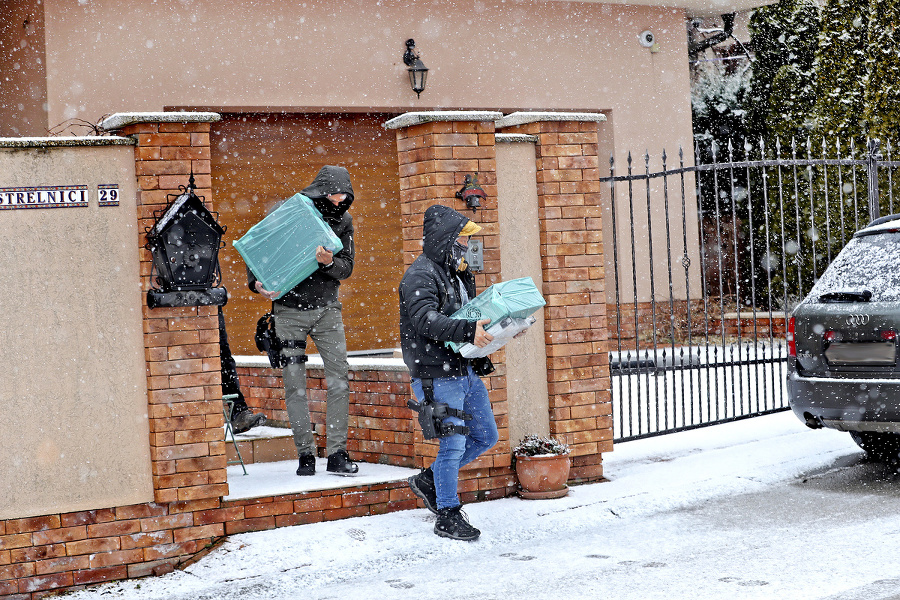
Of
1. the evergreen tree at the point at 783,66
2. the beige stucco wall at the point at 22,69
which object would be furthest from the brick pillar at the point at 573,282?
the evergreen tree at the point at 783,66

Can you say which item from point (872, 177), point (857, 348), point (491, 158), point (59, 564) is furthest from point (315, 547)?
point (872, 177)

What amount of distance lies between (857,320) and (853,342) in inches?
5.6

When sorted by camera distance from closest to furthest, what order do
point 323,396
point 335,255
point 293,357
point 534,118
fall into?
point 335,255, point 293,357, point 534,118, point 323,396

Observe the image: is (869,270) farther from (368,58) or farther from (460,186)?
(368,58)

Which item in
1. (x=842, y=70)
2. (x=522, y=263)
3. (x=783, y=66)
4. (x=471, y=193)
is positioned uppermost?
(x=783, y=66)

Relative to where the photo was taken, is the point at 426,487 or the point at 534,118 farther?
the point at 534,118

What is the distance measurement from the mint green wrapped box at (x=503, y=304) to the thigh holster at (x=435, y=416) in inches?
11.9

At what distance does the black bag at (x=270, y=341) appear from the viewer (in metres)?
6.61

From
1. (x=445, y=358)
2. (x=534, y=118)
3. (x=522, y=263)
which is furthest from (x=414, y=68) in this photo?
(x=445, y=358)

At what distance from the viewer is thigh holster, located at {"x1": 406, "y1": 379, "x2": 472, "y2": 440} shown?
18.4ft

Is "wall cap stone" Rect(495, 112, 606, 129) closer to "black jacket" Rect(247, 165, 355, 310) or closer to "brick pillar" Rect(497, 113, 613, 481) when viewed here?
"brick pillar" Rect(497, 113, 613, 481)

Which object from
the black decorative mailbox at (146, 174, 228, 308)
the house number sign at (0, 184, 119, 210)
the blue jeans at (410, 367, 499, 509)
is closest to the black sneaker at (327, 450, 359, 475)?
the blue jeans at (410, 367, 499, 509)

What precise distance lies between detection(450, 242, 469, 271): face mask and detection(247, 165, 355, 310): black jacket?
0.82m

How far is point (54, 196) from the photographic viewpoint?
5352mm
